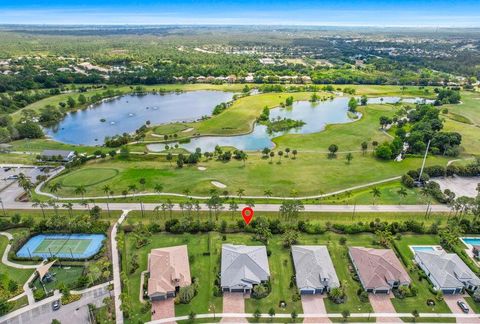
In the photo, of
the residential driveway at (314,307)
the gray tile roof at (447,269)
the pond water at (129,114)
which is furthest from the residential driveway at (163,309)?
the pond water at (129,114)

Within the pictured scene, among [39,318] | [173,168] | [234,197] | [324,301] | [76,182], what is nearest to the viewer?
[39,318]

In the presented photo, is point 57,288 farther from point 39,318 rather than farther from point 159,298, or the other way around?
point 159,298

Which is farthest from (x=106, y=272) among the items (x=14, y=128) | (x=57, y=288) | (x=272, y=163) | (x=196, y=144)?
(x=14, y=128)

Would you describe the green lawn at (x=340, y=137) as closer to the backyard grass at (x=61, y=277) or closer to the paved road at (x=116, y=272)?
the paved road at (x=116, y=272)

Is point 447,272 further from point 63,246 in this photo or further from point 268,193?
point 63,246

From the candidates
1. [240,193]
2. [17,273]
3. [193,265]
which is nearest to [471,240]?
[240,193]

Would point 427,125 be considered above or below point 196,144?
above

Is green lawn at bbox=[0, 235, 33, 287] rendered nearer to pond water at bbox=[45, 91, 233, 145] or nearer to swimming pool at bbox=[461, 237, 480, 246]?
pond water at bbox=[45, 91, 233, 145]
